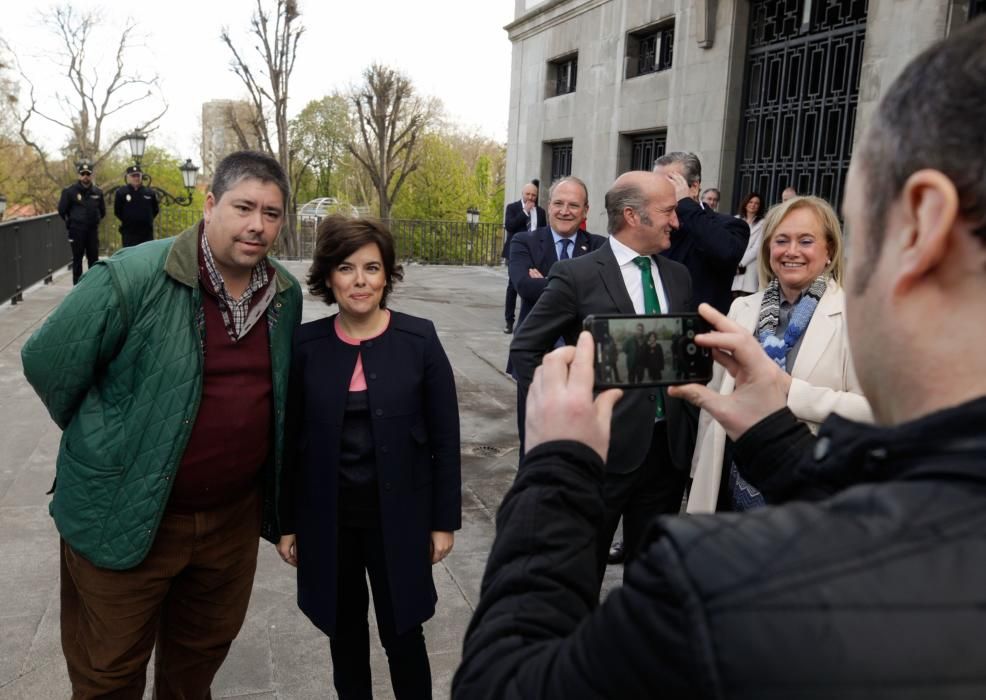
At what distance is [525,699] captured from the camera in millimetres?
845

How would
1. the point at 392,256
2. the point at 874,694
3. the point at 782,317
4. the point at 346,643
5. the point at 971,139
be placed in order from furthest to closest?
the point at 782,317 → the point at 392,256 → the point at 346,643 → the point at 971,139 → the point at 874,694

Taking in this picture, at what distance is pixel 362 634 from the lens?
2.94m

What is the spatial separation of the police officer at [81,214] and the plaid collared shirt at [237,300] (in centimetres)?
1246

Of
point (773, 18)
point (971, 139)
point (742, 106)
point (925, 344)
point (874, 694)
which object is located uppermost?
Answer: point (773, 18)

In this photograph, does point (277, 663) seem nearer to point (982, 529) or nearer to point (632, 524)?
point (632, 524)

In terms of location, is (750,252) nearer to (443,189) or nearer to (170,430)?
(170,430)

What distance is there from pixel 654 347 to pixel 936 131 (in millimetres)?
957

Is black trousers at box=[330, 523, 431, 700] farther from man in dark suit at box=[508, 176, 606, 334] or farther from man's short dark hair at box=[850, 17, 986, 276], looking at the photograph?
man in dark suit at box=[508, 176, 606, 334]

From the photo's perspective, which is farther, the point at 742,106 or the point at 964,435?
the point at 742,106

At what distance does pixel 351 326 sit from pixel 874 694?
249cm

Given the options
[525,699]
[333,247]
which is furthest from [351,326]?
[525,699]

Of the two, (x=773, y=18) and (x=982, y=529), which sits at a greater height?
(x=773, y=18)

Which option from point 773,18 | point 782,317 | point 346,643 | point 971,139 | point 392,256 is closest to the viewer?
point 971,139

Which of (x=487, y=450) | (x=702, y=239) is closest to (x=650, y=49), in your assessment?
(x=487, y=450)
